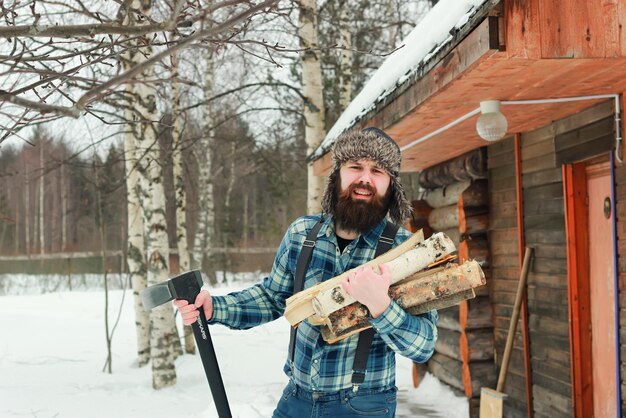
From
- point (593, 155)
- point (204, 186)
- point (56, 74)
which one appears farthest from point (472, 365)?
point (204, 186)

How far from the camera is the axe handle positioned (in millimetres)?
2670

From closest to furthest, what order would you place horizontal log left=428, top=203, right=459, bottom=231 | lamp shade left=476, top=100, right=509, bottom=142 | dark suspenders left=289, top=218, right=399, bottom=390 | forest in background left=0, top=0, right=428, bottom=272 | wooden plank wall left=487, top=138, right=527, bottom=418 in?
dark suspenders left=289, top=218, right=399, bottom=390, lamp shade left=476, top=100, right=509, bottom=142, wooden plank wall left=487, top=138, right=527, bottom=418, horizontal log left=428, top=203, right=459, bottom=231, forest in background left=0, top=0, right=428, bottom=272

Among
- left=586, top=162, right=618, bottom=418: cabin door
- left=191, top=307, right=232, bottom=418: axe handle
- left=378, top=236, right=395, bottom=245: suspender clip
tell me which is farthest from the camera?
left=586, top=162, right=618, bottom=418: cabin door

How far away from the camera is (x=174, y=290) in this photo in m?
2.61

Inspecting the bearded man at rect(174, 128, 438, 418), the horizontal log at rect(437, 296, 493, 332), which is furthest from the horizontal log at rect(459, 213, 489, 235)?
the bearded man at rect(174, 128, 438, 418)

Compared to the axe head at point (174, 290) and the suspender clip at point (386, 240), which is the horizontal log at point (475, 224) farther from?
the axe head at point (174, 290)

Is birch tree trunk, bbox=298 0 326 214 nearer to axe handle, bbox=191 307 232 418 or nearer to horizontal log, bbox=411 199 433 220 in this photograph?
horizontal log, bbox=411 199 433 220

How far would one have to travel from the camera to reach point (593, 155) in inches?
182

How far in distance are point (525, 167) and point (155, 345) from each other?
573cm

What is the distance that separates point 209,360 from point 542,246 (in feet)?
11.9

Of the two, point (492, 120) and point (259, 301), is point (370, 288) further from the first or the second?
point (492, 120)

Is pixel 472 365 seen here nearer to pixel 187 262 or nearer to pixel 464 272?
pixel 464 272

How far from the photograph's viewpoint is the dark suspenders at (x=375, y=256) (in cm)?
243

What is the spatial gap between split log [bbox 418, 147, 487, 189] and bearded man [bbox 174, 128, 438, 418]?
400 centimetres
